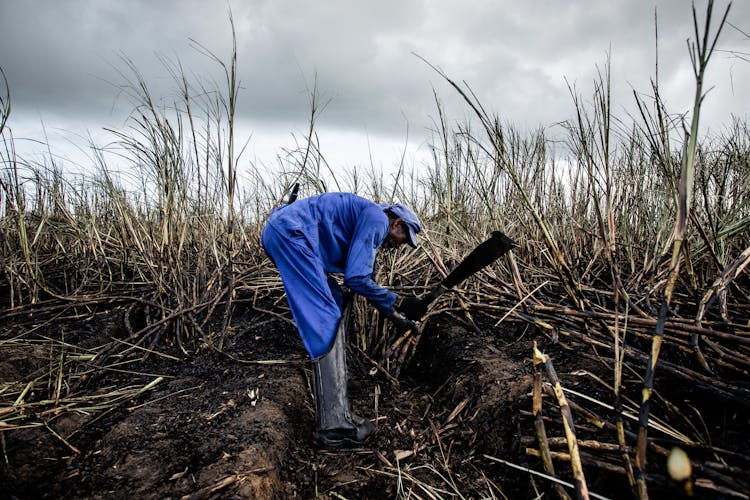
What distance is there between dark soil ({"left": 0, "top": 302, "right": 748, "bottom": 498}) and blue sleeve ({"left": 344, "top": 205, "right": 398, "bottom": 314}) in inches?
26.8

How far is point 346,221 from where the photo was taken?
7.47 feet

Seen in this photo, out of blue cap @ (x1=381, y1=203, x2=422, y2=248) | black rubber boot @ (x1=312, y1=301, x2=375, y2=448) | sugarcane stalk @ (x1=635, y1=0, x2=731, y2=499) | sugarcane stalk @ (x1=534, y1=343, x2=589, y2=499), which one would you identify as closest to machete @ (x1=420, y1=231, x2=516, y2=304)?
blue cap @ (x1=381, y1=203, x2=422, y2=248)

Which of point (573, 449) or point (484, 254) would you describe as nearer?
point (573, 449)

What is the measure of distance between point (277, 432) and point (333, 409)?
0.90ft

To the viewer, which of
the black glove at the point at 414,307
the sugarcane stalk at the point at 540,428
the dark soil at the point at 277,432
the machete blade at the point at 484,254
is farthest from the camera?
the black glove at the point at 414,307

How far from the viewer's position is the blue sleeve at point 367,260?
2008 mm

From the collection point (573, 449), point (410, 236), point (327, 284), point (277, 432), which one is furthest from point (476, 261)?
point (277, 432)

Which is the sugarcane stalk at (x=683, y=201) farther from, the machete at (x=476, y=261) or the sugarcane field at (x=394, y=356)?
the machete at (x=476, y=261)

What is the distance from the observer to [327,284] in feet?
6.92

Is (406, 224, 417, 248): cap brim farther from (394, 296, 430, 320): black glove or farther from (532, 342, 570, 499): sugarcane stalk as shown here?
(532, 342, 570, 499): sugarcane stalk

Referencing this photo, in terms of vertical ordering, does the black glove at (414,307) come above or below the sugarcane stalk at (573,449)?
above

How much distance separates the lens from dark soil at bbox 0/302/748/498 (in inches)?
59.6

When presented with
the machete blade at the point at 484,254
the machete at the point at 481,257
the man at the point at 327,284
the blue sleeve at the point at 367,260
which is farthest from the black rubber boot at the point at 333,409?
the machete blade at the point at 484,254

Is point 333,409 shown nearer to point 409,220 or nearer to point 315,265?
point 315,265
